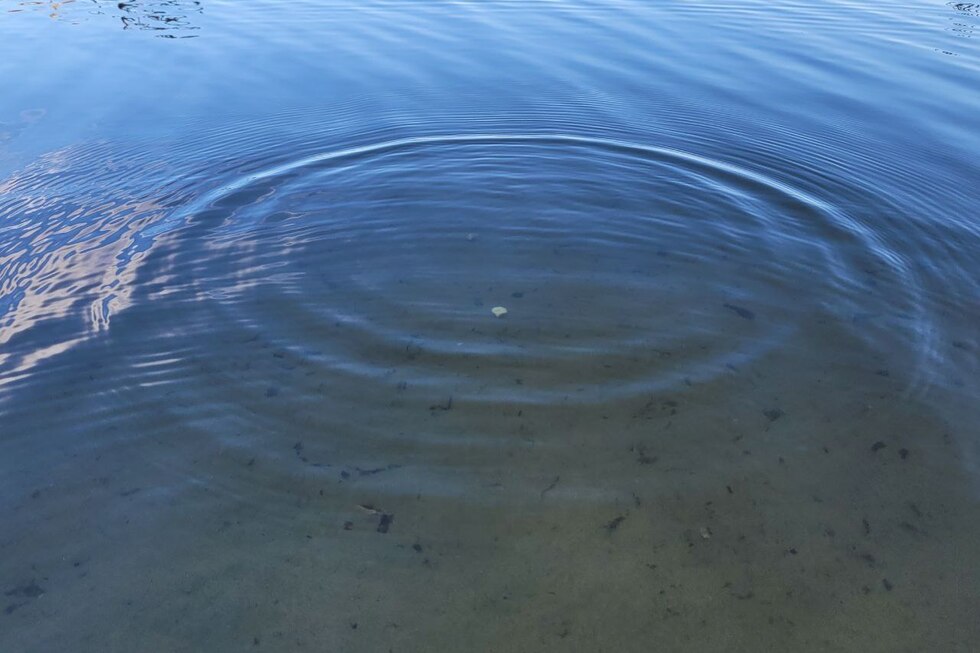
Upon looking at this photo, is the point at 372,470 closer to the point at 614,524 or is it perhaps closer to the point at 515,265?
the point at 614,524

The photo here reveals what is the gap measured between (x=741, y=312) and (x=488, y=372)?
1.96m

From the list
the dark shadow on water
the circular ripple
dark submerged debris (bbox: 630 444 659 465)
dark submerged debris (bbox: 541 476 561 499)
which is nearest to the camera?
dark submerged debris (bbox: 541 476 561 499)

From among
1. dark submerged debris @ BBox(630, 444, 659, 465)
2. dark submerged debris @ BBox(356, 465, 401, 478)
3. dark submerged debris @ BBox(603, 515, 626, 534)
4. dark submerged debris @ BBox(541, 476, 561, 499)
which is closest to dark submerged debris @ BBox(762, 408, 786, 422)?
dark submerged debris @ BBox(630, 444, 659, 465)

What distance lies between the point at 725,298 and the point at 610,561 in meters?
2.58

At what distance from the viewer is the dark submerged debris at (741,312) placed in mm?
5098

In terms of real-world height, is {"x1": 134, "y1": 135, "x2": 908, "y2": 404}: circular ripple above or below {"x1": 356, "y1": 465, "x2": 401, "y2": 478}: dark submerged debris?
above

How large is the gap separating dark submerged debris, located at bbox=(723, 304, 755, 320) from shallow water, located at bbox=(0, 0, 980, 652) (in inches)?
0.7

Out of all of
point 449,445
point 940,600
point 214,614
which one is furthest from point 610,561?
point 214,614

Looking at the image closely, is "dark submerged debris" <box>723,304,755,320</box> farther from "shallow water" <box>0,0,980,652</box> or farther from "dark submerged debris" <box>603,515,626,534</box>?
"dark submerged debris" <box>603,515,626,534</box>

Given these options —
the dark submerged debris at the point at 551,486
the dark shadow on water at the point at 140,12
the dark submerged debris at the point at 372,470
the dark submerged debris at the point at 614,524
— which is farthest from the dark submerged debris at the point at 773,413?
the dark shadow on water at the point at 140,12

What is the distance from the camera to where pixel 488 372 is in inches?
180

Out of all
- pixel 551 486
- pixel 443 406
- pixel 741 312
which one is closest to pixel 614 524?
pixel 551 486

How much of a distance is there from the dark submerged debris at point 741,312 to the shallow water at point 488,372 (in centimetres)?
2

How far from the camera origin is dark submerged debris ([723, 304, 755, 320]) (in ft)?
16.7
